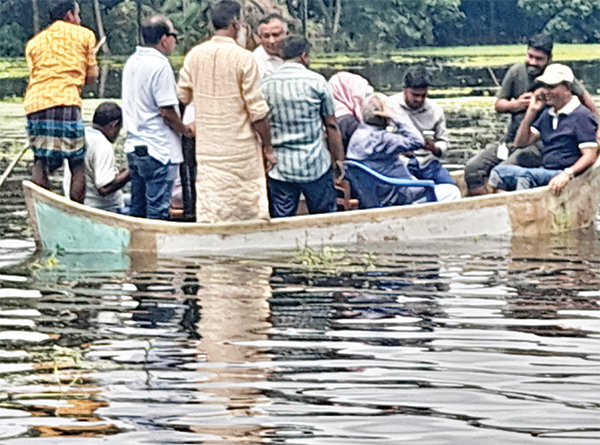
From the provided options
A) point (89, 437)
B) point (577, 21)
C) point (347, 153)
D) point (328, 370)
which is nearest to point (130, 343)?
point (328, 370)

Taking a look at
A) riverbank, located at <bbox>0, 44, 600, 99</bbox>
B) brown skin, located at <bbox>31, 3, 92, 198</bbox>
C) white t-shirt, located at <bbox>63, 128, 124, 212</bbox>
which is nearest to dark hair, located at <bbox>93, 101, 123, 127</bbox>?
white t-shirt, located at <bbox>63, 128, 124, 212</bbox>

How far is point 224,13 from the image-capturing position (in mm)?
9641

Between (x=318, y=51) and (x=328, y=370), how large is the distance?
157ft

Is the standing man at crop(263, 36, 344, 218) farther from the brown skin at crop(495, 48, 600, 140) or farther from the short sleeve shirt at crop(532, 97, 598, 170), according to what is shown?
the brown skin at crop(495, 48, 600, 140)

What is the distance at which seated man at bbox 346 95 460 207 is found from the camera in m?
10.4

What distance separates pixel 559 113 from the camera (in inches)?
436

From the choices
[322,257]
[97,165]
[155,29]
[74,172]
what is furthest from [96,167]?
[322,257]

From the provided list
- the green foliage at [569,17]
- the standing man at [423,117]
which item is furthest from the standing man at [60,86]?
the green foliage at [569,17]

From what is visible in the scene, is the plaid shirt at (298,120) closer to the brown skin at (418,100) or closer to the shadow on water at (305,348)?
the shadow on water at (305,348)

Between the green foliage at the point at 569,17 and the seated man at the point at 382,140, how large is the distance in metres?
51.1

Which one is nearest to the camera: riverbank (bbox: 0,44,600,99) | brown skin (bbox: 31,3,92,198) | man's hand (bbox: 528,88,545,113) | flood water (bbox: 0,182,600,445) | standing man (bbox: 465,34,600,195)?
flood water (bbox: 0,182,600,445)

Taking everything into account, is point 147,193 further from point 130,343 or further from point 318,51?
point 318,51

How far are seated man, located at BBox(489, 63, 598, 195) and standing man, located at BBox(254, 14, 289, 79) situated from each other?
1.92m

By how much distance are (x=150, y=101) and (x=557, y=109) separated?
9.87ft
